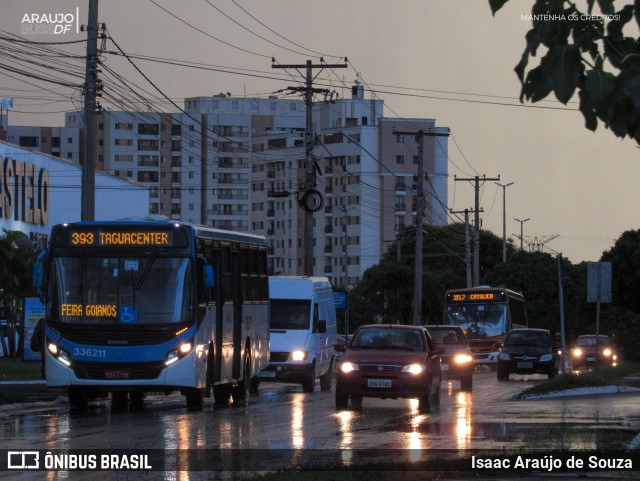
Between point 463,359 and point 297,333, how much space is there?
4539 millimetres

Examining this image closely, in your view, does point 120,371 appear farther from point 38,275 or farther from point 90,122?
point 90,122

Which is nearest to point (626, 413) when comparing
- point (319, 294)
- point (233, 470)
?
point (233, 470)

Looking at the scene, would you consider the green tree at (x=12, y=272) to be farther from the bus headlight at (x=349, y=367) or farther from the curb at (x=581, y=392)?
the bus headlight at (x=349, y=367)

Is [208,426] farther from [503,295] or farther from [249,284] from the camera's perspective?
[503,295]

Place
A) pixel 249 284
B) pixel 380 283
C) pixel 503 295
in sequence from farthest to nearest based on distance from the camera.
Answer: pixel 380 283, pixel 503 295, pixel 249 284

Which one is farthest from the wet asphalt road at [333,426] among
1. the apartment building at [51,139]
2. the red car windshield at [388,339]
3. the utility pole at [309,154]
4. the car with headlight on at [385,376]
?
the apartment building at [51,139]

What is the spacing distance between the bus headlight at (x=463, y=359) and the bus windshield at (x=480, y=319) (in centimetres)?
1991

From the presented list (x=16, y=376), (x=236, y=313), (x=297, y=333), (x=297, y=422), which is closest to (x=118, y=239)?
(x=236, y=313)

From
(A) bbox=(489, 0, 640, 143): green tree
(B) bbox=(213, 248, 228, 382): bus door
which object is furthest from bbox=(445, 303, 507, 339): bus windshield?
(A) bbox=(489, 0, 640, 143): green tree

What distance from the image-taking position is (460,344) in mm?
36156

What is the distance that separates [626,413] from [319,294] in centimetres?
1420

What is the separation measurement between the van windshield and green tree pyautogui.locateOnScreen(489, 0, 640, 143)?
27.6 meters

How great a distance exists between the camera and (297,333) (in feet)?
108

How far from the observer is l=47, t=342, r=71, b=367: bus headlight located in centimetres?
2131
